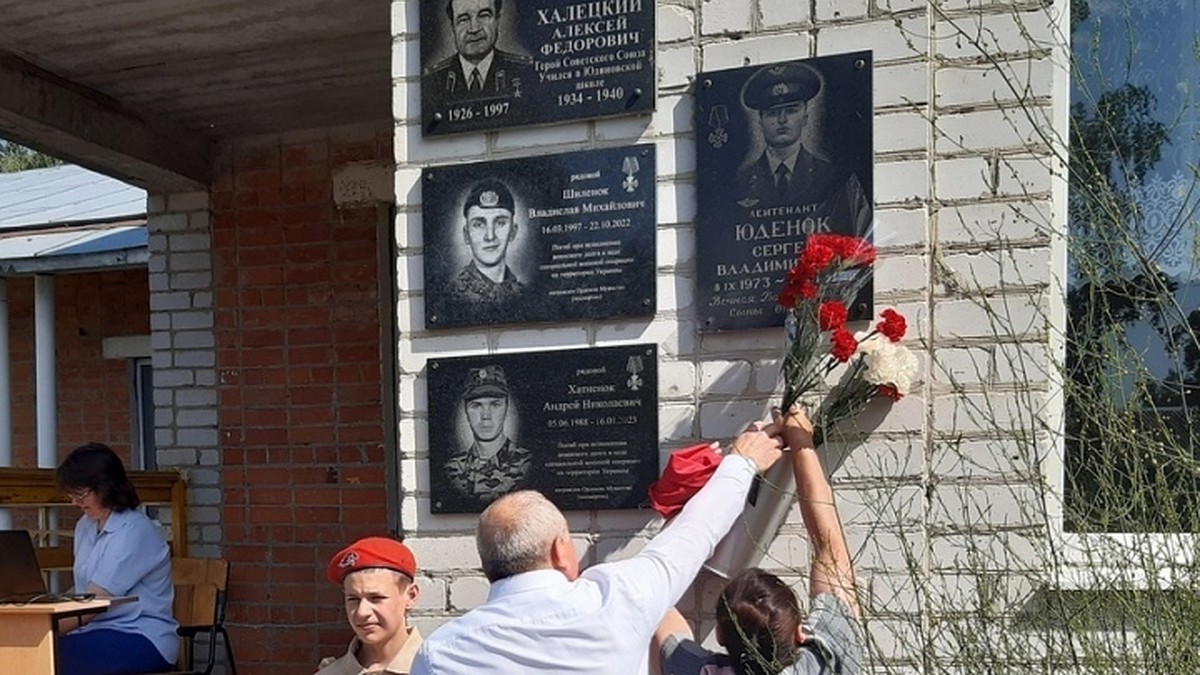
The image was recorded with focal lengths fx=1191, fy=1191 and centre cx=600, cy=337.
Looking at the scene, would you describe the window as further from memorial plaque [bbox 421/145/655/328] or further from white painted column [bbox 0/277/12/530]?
white painted column [bbox 0/277/12/530]

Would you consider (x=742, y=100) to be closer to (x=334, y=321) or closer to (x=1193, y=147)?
(x=1193, y=147)

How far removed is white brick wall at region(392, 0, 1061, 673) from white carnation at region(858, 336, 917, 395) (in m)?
0.12

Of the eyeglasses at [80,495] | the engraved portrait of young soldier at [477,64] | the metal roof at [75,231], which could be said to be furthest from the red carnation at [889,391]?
the metal roof at [75,231]

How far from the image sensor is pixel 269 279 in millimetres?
5707

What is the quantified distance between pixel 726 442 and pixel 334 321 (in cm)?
302

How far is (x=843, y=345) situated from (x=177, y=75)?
10.8 feet

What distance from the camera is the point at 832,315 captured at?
8.91 feet

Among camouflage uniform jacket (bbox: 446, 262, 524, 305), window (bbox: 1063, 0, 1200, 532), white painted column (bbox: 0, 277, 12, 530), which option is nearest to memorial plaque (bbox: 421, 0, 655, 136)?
camouflage uniform jacket (bbox: 446, 262, 524, 305)

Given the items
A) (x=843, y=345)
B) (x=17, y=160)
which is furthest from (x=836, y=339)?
(x=17, y=160)

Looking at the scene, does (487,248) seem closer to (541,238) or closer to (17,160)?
(541,238)

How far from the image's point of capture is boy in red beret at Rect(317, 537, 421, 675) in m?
3.31

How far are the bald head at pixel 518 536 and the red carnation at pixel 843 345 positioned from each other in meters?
0.74

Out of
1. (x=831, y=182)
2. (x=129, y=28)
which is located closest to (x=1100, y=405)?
(x=831, y=182)

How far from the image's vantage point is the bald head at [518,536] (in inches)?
101
